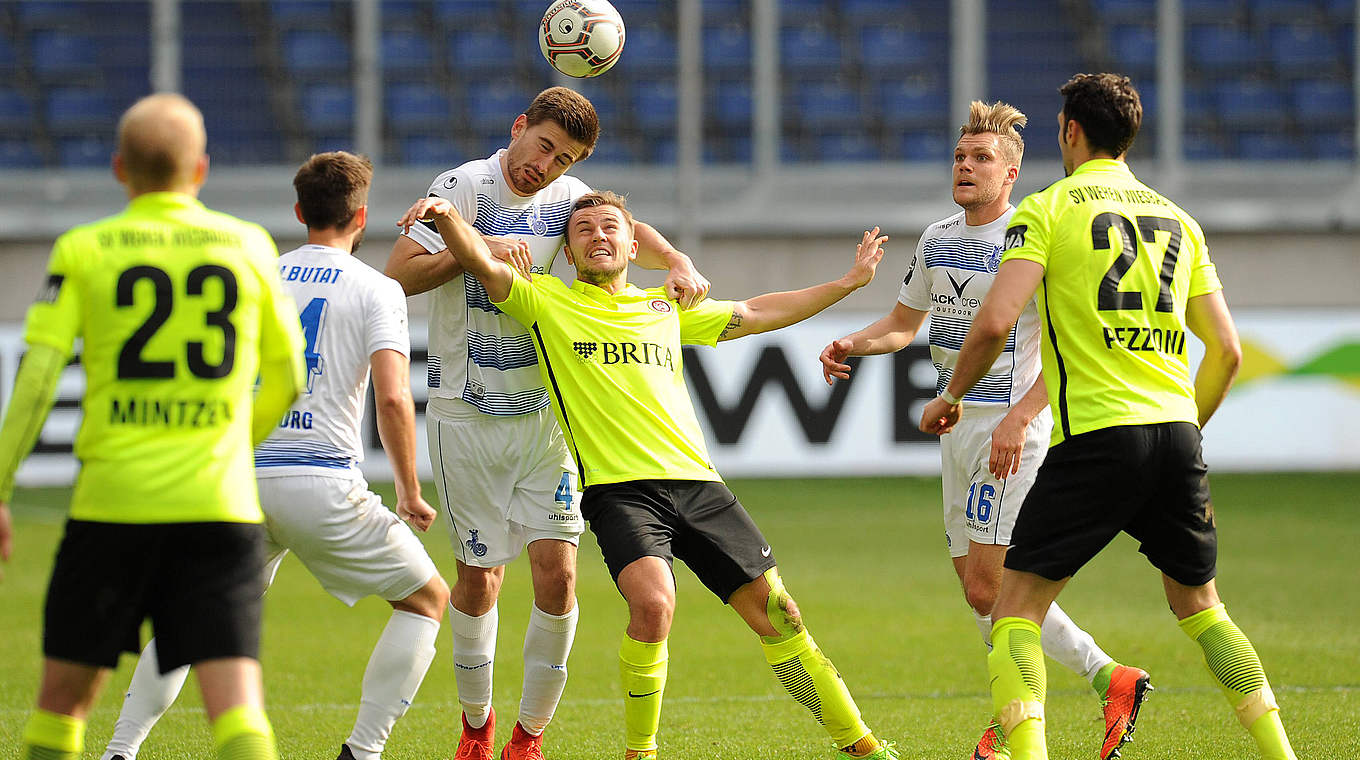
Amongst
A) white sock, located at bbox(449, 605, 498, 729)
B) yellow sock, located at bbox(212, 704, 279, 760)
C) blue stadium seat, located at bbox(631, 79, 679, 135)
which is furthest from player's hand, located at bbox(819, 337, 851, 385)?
blue stadium seat, located at bbox(631, 79, 679, 135)

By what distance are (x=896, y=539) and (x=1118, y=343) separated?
8.08 metres

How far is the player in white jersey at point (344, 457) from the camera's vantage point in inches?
164

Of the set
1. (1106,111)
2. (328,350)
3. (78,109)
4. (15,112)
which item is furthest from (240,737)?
(15,112)

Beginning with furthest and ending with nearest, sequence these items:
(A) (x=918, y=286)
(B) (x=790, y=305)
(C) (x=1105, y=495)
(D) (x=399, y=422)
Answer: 1. (A) (x=918, y=286)
2. (B) (x=790, y=305)
3. (D) (x=399, y=422)
4. (C) (x=1105, y=495)

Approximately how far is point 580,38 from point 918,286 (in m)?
1.62

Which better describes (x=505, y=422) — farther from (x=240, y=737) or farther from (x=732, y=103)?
(x=732, y=103)

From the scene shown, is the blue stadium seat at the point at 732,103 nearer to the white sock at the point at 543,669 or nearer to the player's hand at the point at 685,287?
the player's hand at the point at 685,287

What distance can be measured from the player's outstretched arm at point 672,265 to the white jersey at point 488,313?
0.28m

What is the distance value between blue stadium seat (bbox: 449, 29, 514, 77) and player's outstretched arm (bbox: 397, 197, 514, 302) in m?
14.1

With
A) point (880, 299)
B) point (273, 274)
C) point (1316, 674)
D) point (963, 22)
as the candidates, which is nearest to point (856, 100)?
point (963, 22)

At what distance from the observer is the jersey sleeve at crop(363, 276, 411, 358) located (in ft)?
13.8

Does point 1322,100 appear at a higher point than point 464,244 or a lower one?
higher

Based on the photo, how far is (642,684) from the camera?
4.39m

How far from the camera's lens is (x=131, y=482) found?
3.08 m
